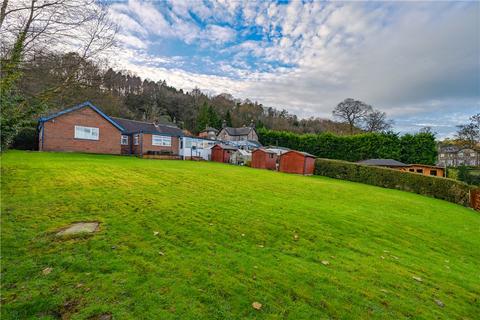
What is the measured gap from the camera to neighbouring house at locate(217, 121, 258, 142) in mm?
59031

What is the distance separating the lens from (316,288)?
341 cm

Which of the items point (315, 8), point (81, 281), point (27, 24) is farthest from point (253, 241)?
point (315, 8)

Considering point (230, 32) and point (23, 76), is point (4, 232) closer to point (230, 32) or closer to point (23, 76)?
point (23, 76)

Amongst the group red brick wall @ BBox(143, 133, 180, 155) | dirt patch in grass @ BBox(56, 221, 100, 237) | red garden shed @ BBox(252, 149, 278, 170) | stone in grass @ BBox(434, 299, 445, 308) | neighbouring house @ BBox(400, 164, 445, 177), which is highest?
red brick wall @ BBox(143, 133, 180, 155)

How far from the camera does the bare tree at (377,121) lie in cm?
5247

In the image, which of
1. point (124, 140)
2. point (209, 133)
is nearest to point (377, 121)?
point (209, 133)

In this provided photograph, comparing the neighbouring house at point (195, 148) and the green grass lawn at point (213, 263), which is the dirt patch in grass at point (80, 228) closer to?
the green grass lawn at point (213, 263)

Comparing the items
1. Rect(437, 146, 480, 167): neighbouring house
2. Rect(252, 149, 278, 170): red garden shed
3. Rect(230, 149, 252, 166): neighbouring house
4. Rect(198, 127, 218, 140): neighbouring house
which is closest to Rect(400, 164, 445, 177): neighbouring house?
Rect(252, 149, 278, 170): red garden shed

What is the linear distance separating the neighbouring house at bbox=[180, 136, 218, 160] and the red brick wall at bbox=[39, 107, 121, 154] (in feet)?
28.1

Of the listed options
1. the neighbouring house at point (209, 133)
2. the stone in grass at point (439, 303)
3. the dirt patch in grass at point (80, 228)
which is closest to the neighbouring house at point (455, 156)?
the neighbouring house at point (209, 133)

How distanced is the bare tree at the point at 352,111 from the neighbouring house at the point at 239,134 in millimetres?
20815

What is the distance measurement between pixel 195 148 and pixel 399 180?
82.9 feet

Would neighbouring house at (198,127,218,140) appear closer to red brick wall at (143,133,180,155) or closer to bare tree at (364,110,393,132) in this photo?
red brick wall at (143,133,180,155)

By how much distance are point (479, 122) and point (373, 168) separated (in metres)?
24.7
